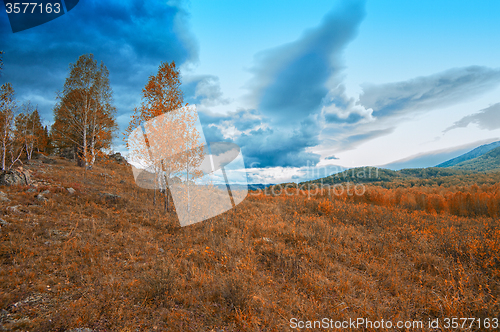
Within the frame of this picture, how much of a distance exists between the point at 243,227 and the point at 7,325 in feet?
25.5

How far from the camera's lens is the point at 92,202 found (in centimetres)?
1035

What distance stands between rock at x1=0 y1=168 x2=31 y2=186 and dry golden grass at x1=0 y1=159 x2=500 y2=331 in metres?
1.03

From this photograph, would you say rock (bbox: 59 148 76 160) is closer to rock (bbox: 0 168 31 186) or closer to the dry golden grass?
rock (bbox: 0 168 31 186)

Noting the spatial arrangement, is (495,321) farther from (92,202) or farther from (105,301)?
(92,202)

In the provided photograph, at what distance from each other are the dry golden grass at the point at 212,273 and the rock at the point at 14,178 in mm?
1032

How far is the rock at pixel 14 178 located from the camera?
1050 cm

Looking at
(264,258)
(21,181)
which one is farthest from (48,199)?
(264,258)

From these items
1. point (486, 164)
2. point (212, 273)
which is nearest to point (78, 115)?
point (212, 273)

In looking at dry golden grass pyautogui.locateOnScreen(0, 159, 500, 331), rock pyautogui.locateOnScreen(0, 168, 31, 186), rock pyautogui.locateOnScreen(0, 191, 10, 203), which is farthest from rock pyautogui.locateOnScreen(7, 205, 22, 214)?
rock pyautogui.locateOnScreen(0, 168, 31, 186)

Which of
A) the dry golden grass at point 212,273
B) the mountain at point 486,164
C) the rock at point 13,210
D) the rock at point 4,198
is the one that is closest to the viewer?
the dry golden grass at point 212,273

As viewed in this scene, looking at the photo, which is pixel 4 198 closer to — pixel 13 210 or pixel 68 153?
pixel 13 210

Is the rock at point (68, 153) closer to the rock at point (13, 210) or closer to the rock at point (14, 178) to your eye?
the rock at point (14, 178)

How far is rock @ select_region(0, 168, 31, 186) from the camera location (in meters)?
10.5

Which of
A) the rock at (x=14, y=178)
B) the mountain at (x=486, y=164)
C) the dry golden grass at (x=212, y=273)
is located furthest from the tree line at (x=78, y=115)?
the mountain at (x=486, y=164)
